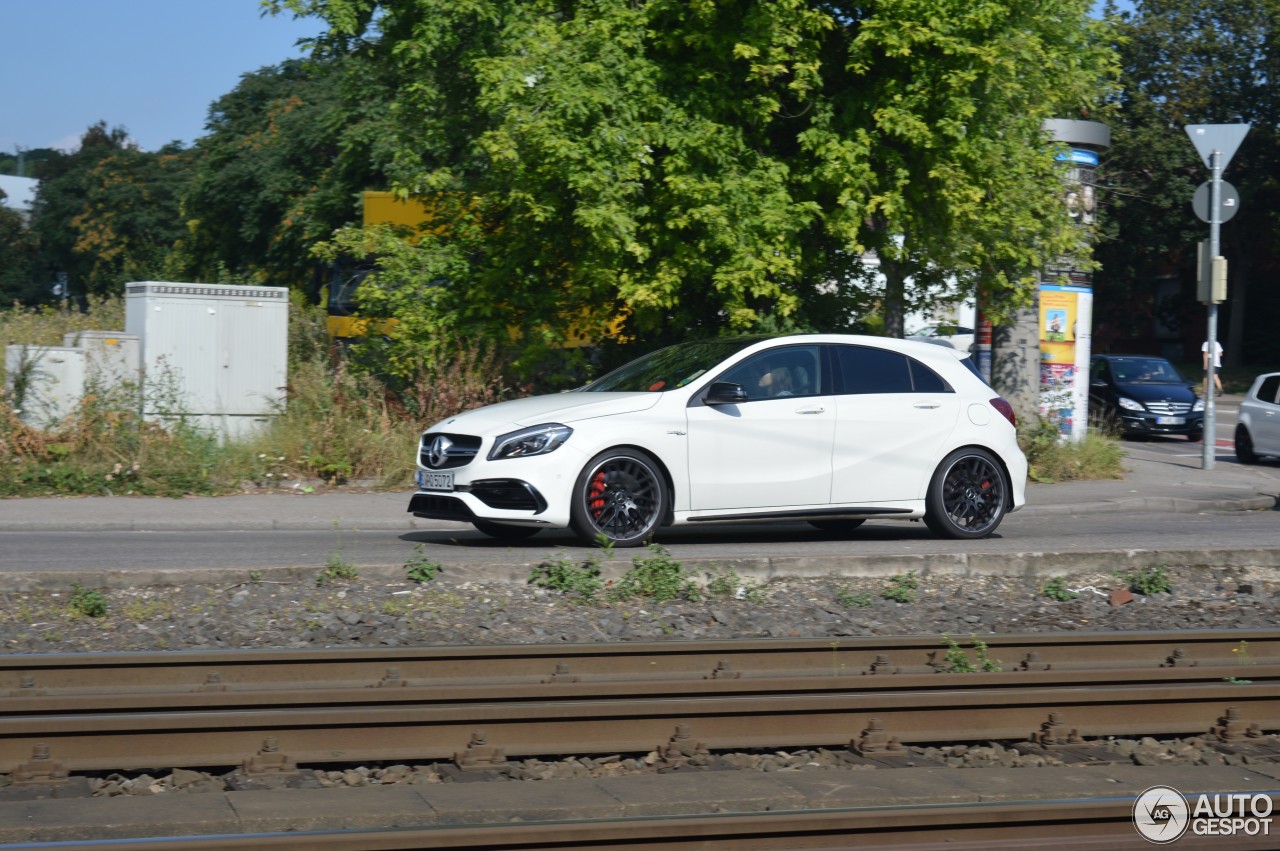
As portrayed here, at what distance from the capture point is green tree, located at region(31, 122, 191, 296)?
54938mm

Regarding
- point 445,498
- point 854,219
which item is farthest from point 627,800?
point 854,219

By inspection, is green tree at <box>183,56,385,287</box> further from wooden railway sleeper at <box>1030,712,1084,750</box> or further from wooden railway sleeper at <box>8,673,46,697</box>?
wooden railway sleeper at <box>1030,712,1084,750</box>

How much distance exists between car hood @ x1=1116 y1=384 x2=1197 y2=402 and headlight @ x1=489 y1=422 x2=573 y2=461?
20.1m

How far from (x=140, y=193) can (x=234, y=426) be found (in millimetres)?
42934

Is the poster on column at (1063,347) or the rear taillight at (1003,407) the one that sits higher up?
the poster on column at (1063,347)

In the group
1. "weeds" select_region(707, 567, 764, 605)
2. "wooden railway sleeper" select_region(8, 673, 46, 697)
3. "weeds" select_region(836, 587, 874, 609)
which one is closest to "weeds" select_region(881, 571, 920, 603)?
"weeds" select_region(836, 587, 874, 609)

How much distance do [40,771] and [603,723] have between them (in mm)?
2118

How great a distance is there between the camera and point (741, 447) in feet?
35.5

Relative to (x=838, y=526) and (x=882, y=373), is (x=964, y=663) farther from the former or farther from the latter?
(x=838, y=526)

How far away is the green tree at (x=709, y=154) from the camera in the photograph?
14.7 m

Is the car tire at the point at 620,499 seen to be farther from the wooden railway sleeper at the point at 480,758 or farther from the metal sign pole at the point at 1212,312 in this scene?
the metal sign pole at the point at 1212,312

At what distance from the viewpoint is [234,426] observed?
16922mm

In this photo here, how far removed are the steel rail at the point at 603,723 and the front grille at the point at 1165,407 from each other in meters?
22.1

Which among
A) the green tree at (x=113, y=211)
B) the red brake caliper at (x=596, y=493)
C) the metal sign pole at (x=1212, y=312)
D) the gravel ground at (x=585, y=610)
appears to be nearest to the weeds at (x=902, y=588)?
the gravel ground at (x=585, y=610)
